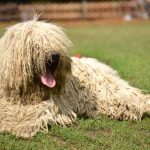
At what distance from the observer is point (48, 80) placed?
279 inches

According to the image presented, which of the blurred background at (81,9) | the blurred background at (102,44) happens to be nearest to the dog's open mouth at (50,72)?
the blurred background at (102,44)

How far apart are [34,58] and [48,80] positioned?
1.06 feet

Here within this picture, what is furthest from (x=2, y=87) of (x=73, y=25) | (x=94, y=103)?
(x=73, y=25)

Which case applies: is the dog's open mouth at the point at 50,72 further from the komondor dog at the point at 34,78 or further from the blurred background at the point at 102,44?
the blurred background at the point at 102,44

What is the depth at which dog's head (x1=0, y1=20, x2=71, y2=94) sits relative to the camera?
23.1 ft

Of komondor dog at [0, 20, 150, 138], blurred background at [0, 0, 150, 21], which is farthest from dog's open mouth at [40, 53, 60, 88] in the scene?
blurred background at [0, 0, 150, 21]

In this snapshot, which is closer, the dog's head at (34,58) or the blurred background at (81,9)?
the dog's head at (34,58)

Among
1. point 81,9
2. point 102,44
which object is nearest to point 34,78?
point 102,44

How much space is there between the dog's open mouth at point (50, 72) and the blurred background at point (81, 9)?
23138 mm

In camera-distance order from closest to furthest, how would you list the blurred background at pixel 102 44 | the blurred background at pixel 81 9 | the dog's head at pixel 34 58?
the blurred background at pixel 102 44, the dog's head at pixel 34 58, the blurred background at pixel 81 9

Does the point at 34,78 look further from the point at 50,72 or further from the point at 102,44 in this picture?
the point at 102,44

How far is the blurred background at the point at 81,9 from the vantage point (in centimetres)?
3036

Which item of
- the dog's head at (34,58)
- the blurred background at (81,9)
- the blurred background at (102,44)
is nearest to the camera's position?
the blurred background at (102,44)

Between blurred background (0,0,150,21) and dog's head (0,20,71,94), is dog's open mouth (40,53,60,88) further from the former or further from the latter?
blurred background (0,0,150,21)
